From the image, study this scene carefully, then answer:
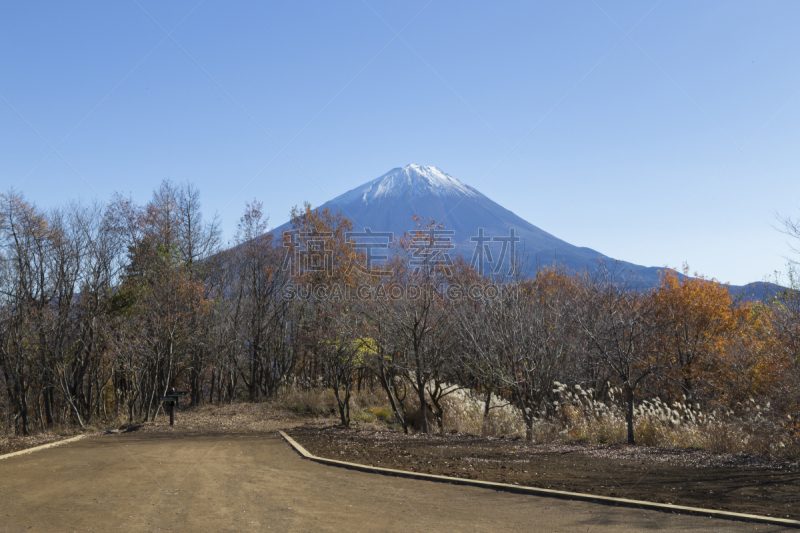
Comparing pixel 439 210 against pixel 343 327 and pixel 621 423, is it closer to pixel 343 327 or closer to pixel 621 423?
pixel 343 327

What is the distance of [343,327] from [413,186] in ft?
546

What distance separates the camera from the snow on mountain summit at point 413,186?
6899 inches

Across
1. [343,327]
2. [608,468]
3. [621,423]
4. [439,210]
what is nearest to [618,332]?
[621,423]

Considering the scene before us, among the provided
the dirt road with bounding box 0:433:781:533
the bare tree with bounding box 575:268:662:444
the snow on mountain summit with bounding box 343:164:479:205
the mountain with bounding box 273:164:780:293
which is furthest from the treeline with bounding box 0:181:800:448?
the snow on mountain summit with bounding box 343:164:479:205

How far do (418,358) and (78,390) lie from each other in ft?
56.2

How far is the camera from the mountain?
150875 millimetres

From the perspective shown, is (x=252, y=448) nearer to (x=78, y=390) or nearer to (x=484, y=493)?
(x=484, y=493)

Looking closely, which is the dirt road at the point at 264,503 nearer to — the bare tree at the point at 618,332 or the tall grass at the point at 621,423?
the tall grass at the point at 621,423

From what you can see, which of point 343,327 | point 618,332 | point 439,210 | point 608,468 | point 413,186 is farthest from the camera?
point 413,186

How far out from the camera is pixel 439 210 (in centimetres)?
15812

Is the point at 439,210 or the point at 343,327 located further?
the point at 439,210

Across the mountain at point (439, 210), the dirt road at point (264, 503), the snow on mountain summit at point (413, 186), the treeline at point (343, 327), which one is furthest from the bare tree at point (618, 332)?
the snow on mountain summit at point (413, 186)

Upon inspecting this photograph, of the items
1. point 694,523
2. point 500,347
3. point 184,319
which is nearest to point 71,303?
point 184,319

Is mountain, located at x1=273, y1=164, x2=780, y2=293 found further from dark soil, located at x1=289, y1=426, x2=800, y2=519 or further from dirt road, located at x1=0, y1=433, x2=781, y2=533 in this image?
dirt road, located at x1=0, y1=433, x2=781, y2=533
